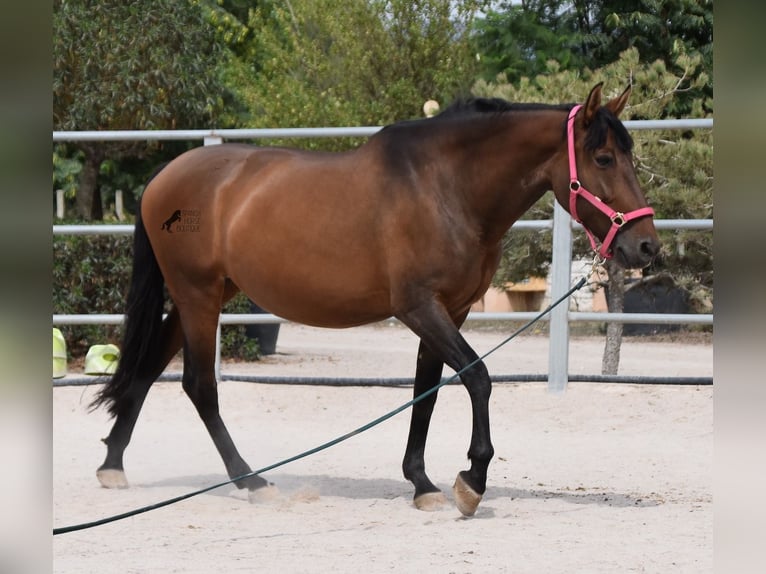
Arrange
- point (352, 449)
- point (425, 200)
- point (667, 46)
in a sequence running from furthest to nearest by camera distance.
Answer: point (667, 46), point (352, 449), point (425, 200)

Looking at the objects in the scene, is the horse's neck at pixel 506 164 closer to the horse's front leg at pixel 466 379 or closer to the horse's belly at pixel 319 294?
the horse's front leg at pixel 466 379

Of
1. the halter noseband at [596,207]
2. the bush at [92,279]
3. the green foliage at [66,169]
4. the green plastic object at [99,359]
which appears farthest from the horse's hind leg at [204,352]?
the green foliage at [66,169]

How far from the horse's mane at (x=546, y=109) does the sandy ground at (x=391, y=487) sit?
4.40 feet

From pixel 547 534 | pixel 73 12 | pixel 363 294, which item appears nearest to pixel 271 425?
pixel 363 294

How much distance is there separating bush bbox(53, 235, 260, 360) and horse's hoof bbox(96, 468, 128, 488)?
3978mm

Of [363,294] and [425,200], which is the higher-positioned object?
[425,200]

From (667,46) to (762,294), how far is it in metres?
12.6

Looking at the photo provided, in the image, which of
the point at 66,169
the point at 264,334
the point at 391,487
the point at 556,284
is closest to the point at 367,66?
the point at 66,169

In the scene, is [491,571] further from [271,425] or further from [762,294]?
[271,425]

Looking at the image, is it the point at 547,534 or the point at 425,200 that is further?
the point at 425,200

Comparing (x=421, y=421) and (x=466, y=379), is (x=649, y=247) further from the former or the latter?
(x=421, y=421)

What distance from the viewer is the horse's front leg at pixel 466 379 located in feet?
12.1

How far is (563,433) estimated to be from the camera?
554cm

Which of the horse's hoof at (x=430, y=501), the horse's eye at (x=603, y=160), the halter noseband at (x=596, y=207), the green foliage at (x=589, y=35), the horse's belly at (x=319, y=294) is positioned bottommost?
the horse's hoof at (x=430, y=501)
